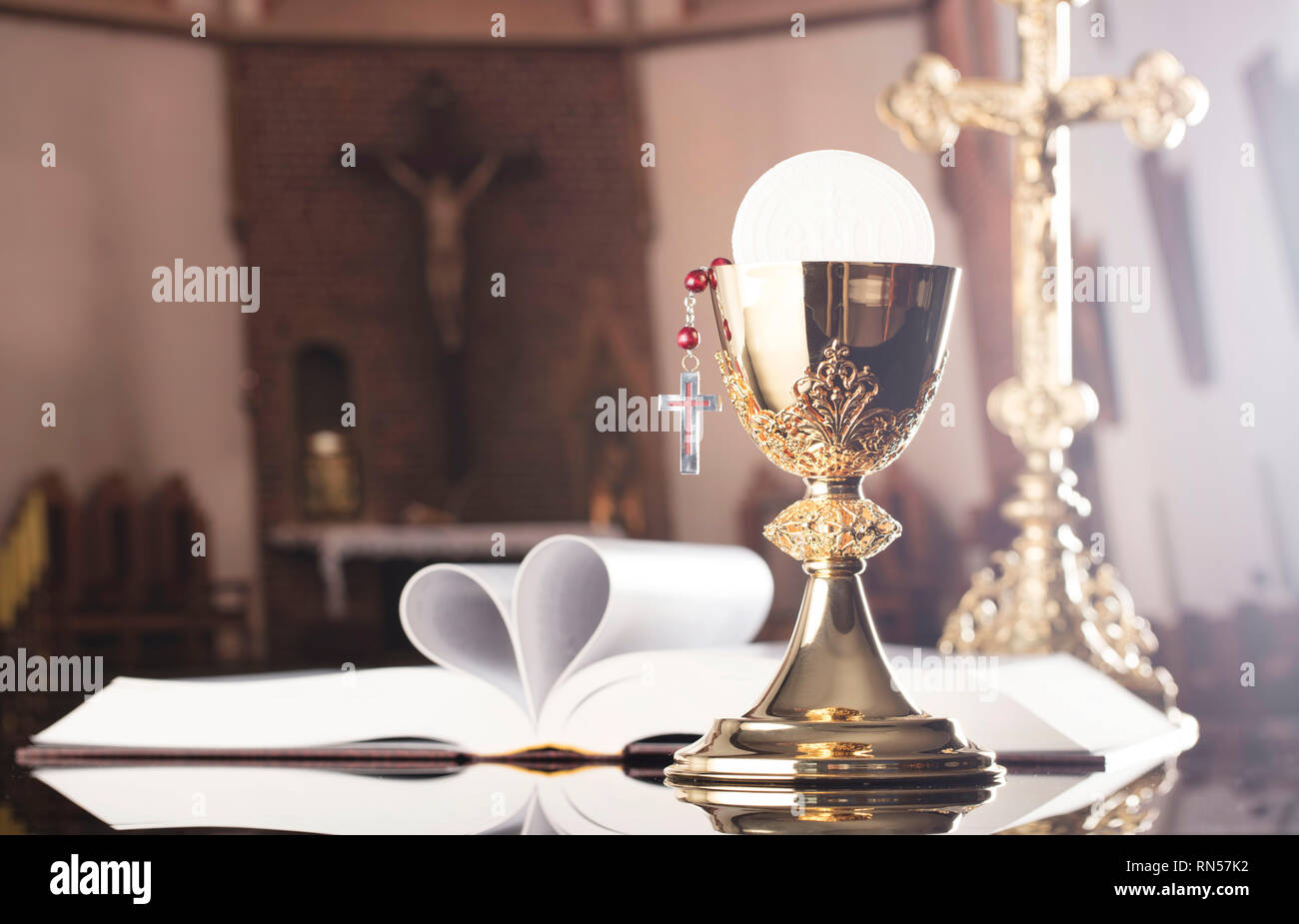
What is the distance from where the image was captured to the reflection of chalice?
2.70ft

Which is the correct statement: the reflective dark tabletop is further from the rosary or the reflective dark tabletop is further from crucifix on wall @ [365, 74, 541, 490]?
crucifix on wall @ [365, 74, 541, 490]

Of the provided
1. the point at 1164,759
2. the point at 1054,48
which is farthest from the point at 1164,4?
the point at 1164,759

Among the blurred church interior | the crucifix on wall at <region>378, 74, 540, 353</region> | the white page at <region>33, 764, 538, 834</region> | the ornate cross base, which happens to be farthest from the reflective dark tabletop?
the crucifix on wall at <region>378, 74, 540, 353</region>

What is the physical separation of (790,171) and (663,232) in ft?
21.1

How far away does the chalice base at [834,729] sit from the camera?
798mm

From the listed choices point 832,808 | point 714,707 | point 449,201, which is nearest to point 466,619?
point 714,707

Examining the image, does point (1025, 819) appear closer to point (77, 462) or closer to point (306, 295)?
point (77, 462)

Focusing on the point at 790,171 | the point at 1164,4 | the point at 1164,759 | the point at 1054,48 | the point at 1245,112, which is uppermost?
the point at 1164,4

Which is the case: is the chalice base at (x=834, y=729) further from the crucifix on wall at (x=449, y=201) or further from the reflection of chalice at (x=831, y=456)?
the crucifix on wall at (x=449, y=201)

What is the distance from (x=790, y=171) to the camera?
882 mm

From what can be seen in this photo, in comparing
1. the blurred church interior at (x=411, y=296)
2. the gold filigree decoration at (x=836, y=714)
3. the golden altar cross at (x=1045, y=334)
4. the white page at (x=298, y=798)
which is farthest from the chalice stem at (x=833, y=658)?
the blurred church interior at (x=411, y=296)

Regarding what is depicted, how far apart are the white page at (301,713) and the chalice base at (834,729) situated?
190 millimetres

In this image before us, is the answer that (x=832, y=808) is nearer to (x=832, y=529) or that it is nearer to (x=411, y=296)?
(x=832, y=529)
